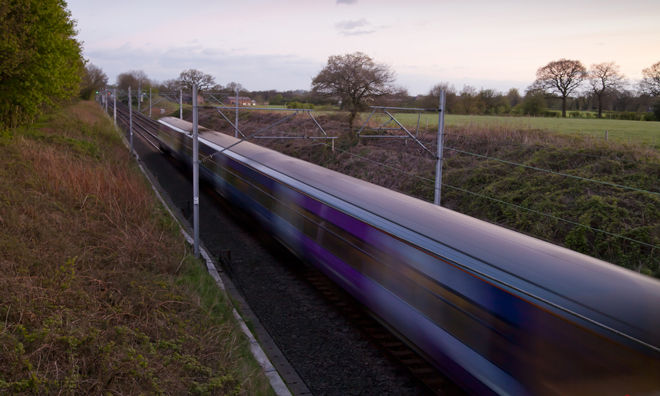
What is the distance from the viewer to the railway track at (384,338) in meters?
6.32

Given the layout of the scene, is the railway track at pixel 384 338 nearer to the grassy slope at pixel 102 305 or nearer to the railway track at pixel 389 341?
the railway track at pixel 389 341

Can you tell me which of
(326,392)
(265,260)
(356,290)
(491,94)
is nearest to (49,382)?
(326,392)

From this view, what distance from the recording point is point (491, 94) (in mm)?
42125

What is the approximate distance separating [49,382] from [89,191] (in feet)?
A: 28.4

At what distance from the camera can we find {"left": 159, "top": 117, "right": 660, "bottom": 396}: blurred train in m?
3.89

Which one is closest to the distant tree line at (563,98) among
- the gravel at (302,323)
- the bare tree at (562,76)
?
the bare tree at (562,76)

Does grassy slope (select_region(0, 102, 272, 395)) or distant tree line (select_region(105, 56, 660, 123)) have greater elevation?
distant tree line (select_region(105, 56, 660, 123))

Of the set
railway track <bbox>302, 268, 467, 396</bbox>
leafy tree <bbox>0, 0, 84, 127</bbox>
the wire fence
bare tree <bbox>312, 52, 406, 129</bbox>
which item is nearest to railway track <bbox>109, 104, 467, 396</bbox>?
railway track <bbox>302, 268, 467, 396</bbox>

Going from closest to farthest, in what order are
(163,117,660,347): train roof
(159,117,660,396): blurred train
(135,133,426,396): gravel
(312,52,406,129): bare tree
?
1. (159,117,660,396): blurred train
2. (163,117,660,347): train roof
3. (135,133,426,396): gravel
4. (312,52,406,129): bare tree

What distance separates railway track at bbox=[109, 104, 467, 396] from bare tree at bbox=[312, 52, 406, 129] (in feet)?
63.1

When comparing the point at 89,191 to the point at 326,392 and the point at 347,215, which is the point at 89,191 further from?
the point at 326,392

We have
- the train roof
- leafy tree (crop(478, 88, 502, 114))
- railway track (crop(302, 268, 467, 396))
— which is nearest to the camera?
the train roof

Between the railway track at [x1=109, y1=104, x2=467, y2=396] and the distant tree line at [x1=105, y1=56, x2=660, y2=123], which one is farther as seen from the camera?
the distant tree line at [x1=105, y1=56, x2=660, y2=123]

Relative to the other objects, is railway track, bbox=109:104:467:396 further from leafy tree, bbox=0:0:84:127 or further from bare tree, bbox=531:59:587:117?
bare tree, bbox=531:59:587:117
